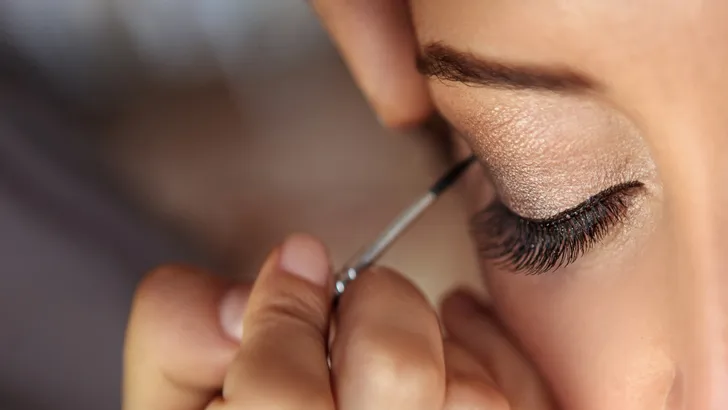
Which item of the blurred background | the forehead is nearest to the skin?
the forehead

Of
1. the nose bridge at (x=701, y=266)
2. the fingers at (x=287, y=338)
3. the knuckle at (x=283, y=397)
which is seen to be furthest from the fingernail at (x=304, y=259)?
the nose bridge at (x=701, y=266)

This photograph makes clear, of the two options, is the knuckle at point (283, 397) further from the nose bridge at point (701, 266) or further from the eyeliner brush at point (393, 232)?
the nose bridge at point (701, 266)

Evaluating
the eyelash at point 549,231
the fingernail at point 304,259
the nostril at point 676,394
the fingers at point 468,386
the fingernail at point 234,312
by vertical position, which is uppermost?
the fingernail at point 304,259

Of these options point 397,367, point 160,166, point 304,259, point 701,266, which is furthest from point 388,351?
point 160,166

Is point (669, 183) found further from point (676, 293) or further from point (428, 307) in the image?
point (428, 307)

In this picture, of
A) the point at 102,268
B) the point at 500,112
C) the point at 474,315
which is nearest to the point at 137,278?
the point at 102,268
